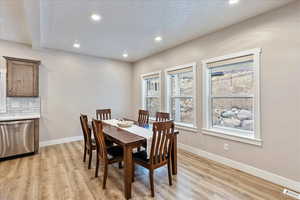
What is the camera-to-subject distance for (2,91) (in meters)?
3.64

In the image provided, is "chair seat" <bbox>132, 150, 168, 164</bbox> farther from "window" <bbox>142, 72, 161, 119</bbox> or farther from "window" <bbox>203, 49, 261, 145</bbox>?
"window" <bbox>142, 72, 161, 119</bbox>

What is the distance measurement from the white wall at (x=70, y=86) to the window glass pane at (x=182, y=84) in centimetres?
219

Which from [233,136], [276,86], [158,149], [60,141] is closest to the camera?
[158,149]

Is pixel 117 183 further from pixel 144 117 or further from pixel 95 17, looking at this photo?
pixel 95 17

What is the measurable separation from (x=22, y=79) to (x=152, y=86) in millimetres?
3594

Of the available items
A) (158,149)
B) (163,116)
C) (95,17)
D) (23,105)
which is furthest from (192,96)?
(23,105)

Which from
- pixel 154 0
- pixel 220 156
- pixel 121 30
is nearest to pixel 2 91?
pixel 121 30

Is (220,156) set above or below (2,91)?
below

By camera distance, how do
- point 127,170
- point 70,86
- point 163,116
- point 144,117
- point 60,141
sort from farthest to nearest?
point 70,86
point 60,141
point 144,117
point 163,116
point 127,170

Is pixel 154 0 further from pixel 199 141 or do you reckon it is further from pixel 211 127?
pixel 199 141

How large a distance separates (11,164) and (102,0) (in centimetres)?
364

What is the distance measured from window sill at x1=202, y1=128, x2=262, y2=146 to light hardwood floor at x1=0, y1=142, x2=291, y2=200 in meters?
0.57

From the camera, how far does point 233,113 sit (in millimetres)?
3072

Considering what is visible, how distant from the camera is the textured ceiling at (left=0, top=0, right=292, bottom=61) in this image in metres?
2.31
